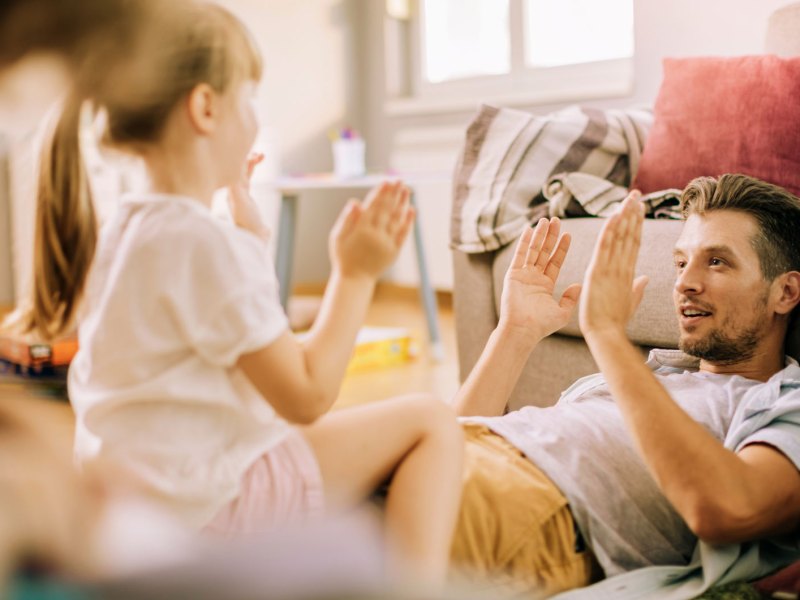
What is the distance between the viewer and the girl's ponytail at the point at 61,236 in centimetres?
37

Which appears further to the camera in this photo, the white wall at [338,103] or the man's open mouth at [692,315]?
the man's open mouth at [692,315]

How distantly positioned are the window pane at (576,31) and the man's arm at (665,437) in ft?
0.41

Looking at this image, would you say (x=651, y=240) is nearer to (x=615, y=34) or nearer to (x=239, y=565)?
(x=615, y=34)

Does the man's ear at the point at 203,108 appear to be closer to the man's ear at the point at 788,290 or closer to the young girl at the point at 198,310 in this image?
the young girl at the point at 198,310

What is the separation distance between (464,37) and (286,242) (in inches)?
7.2

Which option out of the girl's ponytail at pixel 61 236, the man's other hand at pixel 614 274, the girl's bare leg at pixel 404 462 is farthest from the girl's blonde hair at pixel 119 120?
the man's other hand at pixel 614 274

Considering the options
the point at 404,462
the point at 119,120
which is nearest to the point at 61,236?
the point at 119,120

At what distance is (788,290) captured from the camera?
2.18 ft

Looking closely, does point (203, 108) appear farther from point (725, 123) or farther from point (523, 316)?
point (725, 123)

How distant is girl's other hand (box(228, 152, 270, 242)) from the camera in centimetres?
46

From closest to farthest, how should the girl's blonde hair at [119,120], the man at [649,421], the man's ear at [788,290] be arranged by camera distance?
1. the girl's blonde hair at [119,120]
2. the man at [649,421]
3. the man's ear at [788,290]

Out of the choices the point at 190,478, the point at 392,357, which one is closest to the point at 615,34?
the point at 392,357

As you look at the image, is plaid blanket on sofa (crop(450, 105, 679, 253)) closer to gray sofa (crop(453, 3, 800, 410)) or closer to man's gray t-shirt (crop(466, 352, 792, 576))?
gray sofa (crop(453, 3, 800, 410))

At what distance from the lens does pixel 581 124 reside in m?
0.85
